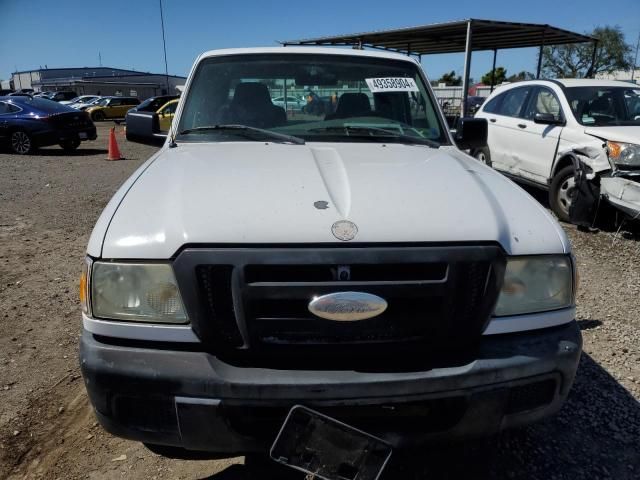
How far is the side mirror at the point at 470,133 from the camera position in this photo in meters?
3.50

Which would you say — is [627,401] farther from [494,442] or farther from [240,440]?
[240,440]

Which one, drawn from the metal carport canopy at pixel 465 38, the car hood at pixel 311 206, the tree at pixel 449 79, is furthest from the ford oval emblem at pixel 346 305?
the tree at pixel 449 79

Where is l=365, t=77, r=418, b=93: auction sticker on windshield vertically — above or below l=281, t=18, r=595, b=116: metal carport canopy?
below

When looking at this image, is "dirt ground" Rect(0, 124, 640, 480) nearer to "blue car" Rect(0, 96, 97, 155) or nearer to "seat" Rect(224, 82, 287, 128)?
"seat" Rect(224, 82, 287, 128)

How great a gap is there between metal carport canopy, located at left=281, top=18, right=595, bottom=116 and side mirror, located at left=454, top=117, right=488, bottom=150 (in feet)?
32.7

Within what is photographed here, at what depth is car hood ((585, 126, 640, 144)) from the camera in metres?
5.70

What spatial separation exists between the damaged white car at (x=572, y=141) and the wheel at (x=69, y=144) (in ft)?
38.6

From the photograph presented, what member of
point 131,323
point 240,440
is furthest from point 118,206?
point 240,440

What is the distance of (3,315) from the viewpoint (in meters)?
3.95

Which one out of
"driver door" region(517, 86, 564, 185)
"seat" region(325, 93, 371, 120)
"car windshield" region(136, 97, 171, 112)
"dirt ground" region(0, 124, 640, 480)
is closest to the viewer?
"dirt ground" region(0, 124, 640, 480)

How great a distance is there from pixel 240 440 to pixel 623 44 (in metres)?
58.3

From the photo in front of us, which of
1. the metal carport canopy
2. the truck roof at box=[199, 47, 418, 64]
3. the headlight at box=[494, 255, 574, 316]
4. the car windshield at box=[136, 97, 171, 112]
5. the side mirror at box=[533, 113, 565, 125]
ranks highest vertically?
the metal carport canopy

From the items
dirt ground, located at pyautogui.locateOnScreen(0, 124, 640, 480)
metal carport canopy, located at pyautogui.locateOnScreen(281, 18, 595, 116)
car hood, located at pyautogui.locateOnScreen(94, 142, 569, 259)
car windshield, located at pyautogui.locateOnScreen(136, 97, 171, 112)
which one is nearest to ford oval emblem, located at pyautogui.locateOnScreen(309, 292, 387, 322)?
car hood, located at pyautogui.locateOnScreen(94, 142, 569, 259)

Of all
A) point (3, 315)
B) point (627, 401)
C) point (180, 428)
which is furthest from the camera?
point (3, 315)
